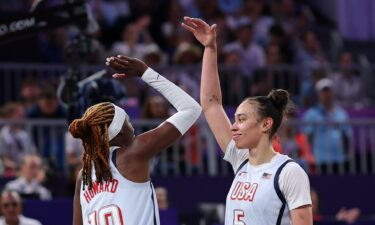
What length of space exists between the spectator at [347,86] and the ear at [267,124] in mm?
10207

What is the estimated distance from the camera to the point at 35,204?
12.1 metres

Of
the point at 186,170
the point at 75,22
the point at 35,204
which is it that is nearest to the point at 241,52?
the point at 186,170

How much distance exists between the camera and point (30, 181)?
12961 mm

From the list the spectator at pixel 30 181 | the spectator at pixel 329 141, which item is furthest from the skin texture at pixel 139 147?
the spectator at pixel 329 141

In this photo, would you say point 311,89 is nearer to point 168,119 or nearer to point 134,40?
point 134,40

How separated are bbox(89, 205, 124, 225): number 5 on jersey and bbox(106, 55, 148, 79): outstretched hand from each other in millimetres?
806

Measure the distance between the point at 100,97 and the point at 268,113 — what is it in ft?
6.85

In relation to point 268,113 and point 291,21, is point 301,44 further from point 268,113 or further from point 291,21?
point 268,113

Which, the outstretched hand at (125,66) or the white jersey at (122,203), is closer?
the white jersey at (122,203)

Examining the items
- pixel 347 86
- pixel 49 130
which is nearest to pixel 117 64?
pixel 49 130

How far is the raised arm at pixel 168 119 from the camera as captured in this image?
6789mm

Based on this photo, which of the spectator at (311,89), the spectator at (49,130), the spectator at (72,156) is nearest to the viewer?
the spectator at (72,156)

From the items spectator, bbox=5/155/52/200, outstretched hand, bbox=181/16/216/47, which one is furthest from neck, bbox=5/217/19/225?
outstretched hand, bbox=181/16/216/47

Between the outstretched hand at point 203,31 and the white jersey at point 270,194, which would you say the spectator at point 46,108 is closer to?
the outstretched hand at point 203,31
